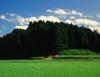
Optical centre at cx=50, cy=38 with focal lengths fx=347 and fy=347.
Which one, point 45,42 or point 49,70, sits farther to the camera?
point 45,42

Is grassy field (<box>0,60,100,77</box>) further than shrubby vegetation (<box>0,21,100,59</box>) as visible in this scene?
No

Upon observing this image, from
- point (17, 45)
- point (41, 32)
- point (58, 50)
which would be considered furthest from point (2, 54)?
point (58, 50)

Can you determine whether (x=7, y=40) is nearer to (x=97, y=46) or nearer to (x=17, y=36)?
(x=17, y=36)

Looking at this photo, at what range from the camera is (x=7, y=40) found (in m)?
157

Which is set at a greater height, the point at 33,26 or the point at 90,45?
the point at 33,26

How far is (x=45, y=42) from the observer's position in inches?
5561

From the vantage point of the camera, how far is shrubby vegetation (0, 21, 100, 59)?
134425 mm

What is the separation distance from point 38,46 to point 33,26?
28320 mm

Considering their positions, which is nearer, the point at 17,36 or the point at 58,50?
the point at 58,50

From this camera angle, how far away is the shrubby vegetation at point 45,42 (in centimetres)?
13443

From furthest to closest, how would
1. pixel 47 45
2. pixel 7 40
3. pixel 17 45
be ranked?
1. pixel 7 40
2. pixel 17 45
3. pixel 47 45

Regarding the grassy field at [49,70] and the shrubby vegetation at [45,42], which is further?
the shrubby vegetation at [45,42]

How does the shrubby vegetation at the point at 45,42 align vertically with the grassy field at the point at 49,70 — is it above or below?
above

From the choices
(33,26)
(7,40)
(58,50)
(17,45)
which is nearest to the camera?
(58,50)
